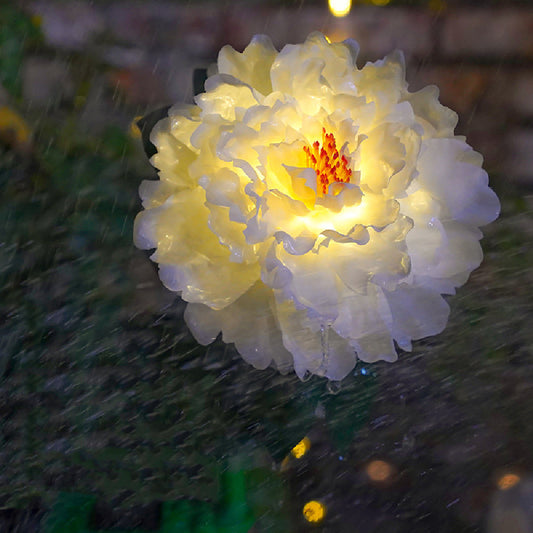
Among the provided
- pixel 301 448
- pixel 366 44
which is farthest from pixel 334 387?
pixel 366 44

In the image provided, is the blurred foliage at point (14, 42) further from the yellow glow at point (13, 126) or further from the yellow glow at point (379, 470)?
the yellow glow at point (379, 470)

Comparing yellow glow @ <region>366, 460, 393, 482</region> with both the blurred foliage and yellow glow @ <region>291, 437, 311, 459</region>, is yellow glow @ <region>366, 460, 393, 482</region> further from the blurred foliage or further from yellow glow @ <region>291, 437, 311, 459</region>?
the blurred foliage

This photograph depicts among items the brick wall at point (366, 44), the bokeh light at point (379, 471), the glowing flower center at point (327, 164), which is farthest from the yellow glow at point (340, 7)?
the bokeh light at point (379, 471)

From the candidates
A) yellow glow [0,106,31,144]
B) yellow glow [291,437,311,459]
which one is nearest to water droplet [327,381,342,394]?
yellow glow [291,437,311,459]

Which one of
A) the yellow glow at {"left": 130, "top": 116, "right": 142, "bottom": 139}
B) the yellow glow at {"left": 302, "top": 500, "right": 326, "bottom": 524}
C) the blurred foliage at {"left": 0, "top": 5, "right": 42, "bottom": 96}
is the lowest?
the yellow glow at {"left": 302, "top": 500, "right": 326, "bottom": 524}

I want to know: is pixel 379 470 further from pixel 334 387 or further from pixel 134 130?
pixel 134 130

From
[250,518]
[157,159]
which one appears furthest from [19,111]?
[250,518]
